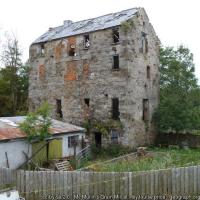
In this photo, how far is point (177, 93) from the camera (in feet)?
122

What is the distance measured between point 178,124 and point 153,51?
8.09m

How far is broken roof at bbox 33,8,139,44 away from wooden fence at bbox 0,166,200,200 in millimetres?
18830

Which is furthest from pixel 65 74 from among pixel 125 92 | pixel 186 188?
pixel 186 188

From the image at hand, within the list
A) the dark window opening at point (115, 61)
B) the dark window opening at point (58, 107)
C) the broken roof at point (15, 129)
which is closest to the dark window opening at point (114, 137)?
the broken roof at point (15, 129)

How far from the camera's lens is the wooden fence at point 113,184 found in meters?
16.9

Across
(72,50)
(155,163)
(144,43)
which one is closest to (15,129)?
(155,163)

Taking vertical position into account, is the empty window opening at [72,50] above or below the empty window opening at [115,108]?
above

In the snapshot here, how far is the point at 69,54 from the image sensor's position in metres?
36.8

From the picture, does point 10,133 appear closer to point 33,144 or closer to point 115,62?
point 33,144

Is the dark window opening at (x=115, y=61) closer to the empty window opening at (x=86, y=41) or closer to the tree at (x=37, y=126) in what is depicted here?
the empty window opening at (x=86, y=41)

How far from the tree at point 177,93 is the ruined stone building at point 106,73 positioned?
59.5 inches

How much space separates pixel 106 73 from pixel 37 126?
10043 millimetres

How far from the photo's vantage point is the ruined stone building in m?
32.6

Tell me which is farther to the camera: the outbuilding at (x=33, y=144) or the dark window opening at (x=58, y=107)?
the dark window opening at (x=58, y=107)
